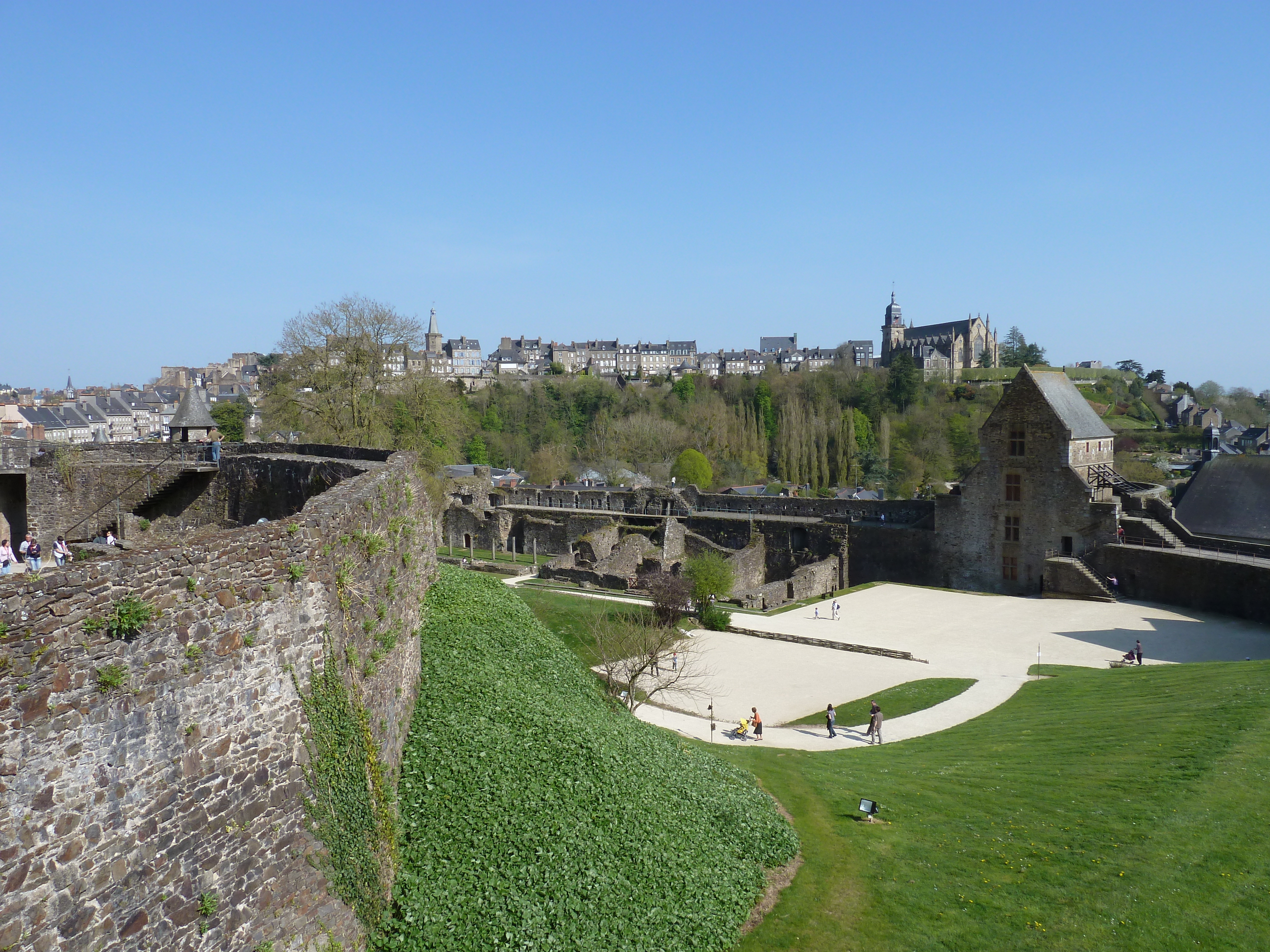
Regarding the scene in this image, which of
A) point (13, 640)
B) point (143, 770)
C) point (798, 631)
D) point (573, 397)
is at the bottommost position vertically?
point (798, 631)

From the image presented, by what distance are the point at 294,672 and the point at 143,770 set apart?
1480mm

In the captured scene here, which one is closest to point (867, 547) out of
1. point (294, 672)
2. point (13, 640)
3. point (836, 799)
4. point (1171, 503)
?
point (1171, 503)

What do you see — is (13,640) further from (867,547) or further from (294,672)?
(867,547)

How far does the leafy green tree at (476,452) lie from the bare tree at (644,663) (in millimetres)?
50504

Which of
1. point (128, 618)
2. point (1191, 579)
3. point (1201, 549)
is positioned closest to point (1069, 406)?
point (1201, 549)

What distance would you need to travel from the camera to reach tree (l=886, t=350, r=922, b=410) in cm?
7519

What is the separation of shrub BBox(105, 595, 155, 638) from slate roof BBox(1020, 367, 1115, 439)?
3268cm

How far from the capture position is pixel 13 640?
197 inches

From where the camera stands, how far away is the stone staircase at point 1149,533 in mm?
29797

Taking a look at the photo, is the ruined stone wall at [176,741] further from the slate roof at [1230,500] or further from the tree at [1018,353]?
the tree at [1018,353]

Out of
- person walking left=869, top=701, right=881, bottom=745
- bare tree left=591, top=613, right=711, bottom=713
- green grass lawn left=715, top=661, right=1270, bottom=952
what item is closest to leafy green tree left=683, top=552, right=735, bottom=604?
bare tree left=591, top=613, right=711, bottom=713

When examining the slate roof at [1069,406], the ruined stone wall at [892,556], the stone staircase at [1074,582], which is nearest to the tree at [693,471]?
the ruined stone wall at [892,556]

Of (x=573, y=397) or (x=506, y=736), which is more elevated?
(x=573, y=397)

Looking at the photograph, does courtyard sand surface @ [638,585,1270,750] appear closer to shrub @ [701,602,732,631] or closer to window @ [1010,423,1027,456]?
shrub @ [701,602,732,631]
